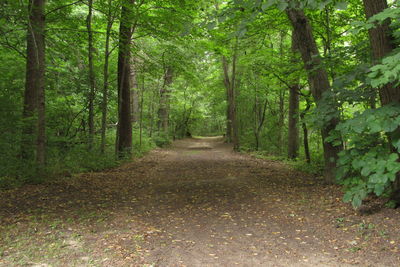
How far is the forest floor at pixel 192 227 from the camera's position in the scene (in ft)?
11.3

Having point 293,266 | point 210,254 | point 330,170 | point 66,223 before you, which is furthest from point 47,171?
point 330,170

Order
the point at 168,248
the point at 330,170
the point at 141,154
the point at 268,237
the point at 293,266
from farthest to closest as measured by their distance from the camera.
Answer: the point at 141,154
the point at 330,170
the point at 268,237
the point at 168,248
the point at 293,266

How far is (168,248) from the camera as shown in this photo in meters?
3.77

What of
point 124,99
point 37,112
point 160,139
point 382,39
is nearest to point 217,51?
point 124,99

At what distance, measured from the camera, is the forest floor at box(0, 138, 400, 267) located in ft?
11.3

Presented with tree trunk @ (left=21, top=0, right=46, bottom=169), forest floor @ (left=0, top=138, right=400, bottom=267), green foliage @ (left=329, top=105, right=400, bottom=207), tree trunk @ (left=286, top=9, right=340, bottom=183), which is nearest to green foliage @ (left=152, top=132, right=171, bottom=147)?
tree trunk @ (left=21, top=0, right=46, bottom=169)

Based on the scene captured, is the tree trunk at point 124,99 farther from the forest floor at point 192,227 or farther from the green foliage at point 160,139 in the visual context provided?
the green foliage at point 160,139

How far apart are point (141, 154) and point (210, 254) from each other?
1107cm

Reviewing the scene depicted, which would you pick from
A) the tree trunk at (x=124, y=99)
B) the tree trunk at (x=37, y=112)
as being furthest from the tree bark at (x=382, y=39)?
the tree trunk at (x=124, y=99)

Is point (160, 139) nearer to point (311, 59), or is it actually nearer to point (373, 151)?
point (311, 59)

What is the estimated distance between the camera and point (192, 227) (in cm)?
459

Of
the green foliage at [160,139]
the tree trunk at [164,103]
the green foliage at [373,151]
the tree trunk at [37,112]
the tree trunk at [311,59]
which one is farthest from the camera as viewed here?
the tree trunk at [164,103]

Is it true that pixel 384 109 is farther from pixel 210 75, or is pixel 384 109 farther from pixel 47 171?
pixel 210 75

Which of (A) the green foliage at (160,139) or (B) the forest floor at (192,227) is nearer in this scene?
(B) the forest floor at (192,227)
